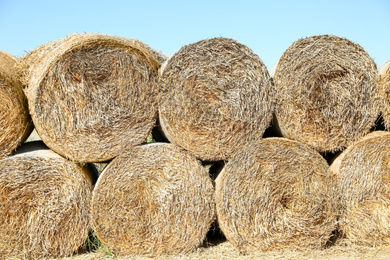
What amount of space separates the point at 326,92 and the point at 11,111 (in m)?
3.25

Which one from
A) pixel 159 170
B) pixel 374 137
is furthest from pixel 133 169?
pixel 374 137

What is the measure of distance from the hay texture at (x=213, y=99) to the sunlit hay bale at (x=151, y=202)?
233 millimetres

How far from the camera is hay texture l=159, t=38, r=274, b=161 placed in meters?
4.04

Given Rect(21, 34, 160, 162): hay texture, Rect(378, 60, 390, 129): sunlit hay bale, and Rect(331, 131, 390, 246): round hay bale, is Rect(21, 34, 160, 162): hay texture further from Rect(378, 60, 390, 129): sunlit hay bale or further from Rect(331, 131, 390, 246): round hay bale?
Rect(378, 60, 390, 129): sunlit hay bale

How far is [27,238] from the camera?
12.6ft

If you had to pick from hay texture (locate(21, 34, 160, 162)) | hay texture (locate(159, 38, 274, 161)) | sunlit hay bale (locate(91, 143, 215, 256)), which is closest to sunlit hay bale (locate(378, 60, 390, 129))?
hay texture (locate(159, 38, 274, 161))

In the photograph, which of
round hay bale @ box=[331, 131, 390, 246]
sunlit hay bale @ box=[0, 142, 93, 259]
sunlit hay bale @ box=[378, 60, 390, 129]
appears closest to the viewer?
sunlit hay bale @ box=[0, 142, 93, 259]

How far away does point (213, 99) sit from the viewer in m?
4.09

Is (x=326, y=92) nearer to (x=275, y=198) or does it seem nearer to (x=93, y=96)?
(x=275, y=198)

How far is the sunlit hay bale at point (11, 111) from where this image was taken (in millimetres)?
3844

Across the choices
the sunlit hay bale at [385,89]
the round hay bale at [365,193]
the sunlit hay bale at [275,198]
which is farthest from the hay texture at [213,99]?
the sunlit hay bale at [385,89]

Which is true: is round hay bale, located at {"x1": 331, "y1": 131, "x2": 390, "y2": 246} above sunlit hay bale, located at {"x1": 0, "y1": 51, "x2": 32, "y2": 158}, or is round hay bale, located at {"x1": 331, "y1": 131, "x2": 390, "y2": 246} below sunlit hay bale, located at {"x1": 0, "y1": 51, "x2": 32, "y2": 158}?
below

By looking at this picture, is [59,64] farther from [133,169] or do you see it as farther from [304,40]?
[304,40]

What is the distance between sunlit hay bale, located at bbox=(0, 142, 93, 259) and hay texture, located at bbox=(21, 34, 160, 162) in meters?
0.21
